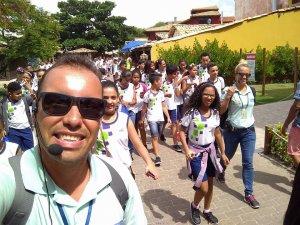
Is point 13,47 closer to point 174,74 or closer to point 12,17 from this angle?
point 12,17

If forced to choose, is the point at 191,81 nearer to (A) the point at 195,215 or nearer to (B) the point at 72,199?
(A) the point at 195,215

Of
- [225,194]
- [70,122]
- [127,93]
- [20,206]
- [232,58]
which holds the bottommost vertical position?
[225,194]

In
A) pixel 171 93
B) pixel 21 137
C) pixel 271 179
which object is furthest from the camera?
pixel 171 93

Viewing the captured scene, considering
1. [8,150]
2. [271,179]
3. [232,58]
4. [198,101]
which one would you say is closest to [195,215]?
[198,101]

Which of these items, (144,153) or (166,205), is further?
(166,205)

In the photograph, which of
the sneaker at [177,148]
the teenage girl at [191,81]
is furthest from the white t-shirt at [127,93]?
the sneaker at [177,148]

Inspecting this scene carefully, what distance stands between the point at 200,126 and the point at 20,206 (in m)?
2.98

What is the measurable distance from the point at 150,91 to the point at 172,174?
1.81 m

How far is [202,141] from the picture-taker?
398cm

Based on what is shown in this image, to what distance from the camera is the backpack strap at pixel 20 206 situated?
4.07ft

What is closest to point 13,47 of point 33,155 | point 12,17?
point 12,17

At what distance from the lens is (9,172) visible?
1.31 metres

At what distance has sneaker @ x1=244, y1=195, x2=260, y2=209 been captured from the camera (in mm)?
4414

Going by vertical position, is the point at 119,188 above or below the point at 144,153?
above
